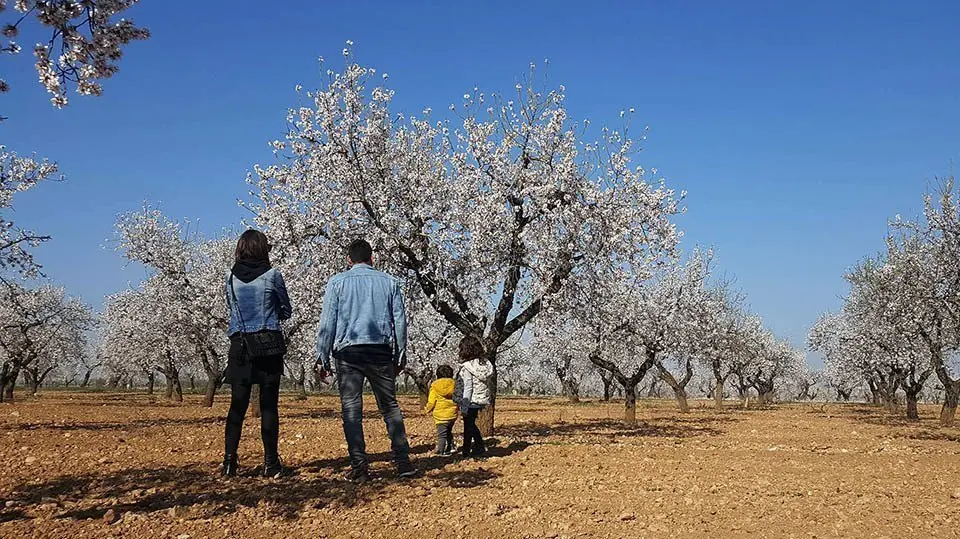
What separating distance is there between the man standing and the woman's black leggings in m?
0.65

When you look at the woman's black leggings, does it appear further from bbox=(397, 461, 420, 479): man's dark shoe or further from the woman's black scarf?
bbox=(397, 461, 420, 479): man's dark shoe

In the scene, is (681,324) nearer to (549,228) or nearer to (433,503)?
(549,228)

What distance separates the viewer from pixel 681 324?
35.7 m

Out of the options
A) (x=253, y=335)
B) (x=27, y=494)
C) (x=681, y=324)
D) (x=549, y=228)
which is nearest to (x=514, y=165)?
(x=549, y=228)

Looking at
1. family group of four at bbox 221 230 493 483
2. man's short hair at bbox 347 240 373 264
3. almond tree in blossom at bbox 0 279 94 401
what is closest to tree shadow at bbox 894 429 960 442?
family group of four at bbox 221 230 493 483

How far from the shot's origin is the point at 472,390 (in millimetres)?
10078

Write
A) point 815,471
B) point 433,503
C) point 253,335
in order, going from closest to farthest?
point 433,503, point 253,335, point 815,471

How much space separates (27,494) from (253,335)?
2.47 meters

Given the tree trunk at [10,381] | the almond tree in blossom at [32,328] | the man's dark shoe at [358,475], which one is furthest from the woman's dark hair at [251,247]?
the tree trunk at [10,381]

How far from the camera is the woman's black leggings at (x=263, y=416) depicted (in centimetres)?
750

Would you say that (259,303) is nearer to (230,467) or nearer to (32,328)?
(230,467)

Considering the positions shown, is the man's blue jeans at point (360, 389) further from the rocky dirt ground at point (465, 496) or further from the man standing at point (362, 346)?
the rocky dirt ground at point (465, 496)

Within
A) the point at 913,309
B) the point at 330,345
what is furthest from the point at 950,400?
the point at 330,345

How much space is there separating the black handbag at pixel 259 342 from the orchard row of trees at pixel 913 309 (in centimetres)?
1902
